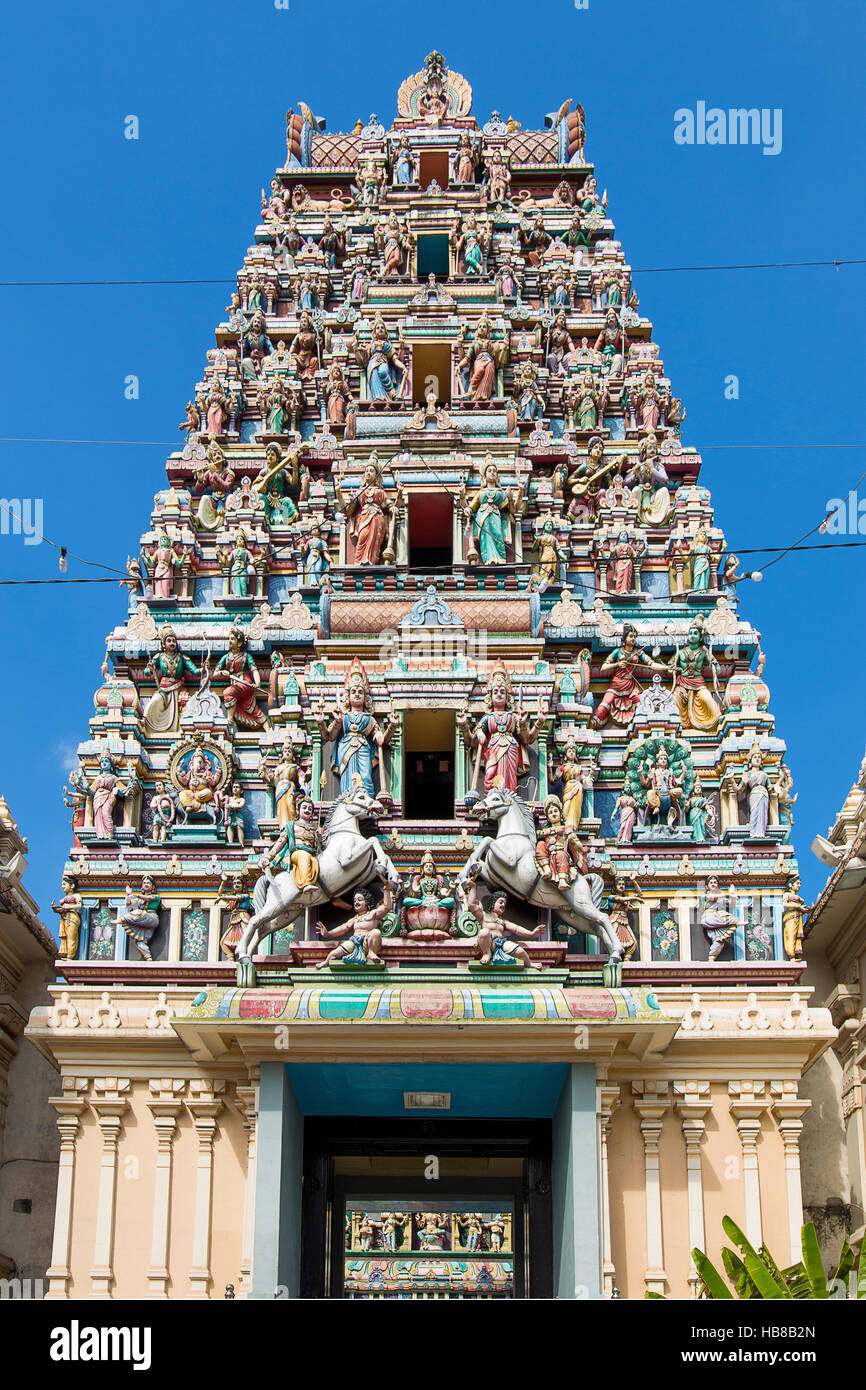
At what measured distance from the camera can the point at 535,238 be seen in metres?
38.8

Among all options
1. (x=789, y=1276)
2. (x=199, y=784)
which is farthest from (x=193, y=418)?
(x=789, y=1276)

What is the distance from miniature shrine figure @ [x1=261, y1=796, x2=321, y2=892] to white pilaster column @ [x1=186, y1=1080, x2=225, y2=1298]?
3.23m

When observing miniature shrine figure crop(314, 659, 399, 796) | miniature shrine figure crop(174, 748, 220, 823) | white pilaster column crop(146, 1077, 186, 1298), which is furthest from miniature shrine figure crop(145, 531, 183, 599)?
white pilaster column crop(146, 1077, 186, 1298)

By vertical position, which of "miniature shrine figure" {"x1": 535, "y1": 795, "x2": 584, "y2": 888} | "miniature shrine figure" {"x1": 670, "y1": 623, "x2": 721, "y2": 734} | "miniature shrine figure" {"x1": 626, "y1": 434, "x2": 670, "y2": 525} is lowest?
"miniature shrine figure" {"x1": 535, "y1": 795, "x2": 584, "y2": 888}

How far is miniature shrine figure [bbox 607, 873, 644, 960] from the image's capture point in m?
24.9

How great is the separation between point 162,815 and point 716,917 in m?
8.83

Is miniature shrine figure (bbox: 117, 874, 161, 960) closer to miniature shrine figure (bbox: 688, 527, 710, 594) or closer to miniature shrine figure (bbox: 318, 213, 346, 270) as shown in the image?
miniature shrine figure (bbox: 688, 527, 710, 594)

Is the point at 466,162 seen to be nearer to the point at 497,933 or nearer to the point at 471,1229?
the point at 497,933

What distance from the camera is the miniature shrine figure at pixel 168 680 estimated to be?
27.9m

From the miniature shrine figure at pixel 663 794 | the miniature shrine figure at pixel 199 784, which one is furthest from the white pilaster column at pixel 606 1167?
the miniature shrine figure at pixel 199 784

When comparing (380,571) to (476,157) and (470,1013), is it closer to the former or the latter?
(470,1013)

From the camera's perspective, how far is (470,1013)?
2188cm

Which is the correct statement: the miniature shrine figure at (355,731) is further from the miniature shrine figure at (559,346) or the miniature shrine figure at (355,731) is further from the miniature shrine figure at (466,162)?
the miniature shrine figure at (466,162)
